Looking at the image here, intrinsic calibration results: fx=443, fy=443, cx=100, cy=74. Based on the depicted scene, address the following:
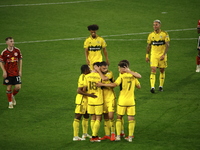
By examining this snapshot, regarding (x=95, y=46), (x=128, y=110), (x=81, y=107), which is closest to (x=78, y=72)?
(x=95, y=46)

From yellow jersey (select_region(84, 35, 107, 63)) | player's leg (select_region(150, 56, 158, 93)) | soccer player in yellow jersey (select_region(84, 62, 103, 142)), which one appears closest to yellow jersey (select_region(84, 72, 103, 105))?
soccer player in yellow jersey (select_region(84, 62, 103, 142))

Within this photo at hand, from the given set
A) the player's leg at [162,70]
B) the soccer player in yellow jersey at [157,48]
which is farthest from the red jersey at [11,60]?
the player's leg at [162,70]

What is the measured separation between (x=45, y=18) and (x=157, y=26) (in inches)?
571

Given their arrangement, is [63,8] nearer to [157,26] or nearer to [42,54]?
[42,54]

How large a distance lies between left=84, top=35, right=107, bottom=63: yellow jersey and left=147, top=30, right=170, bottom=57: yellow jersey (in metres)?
2.03

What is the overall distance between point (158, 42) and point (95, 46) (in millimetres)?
2543

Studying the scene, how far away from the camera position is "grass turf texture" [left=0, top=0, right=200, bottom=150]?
41.0 ft

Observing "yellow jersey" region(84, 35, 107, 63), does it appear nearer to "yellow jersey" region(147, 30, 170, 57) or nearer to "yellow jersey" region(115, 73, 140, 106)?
"yellow jersey" region(147, 30, 170, 57)

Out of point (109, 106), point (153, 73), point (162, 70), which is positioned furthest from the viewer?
point (162, 70)

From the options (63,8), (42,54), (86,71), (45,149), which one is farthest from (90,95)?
(63,8)

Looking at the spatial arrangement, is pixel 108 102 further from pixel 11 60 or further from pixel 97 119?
pixel 11 60

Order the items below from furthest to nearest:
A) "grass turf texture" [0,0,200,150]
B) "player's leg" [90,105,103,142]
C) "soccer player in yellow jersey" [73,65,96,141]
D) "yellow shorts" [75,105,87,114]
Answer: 1. "grass turf texture" [0,0,200,150]
2. "yellow shorts" [75,105,87,114]
3. "soccer player in yellow jersey" [73,65,96,141]
4. "player's leg" [90,105,103,142]

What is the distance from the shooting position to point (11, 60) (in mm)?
14781

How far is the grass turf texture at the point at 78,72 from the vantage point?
1249cm
